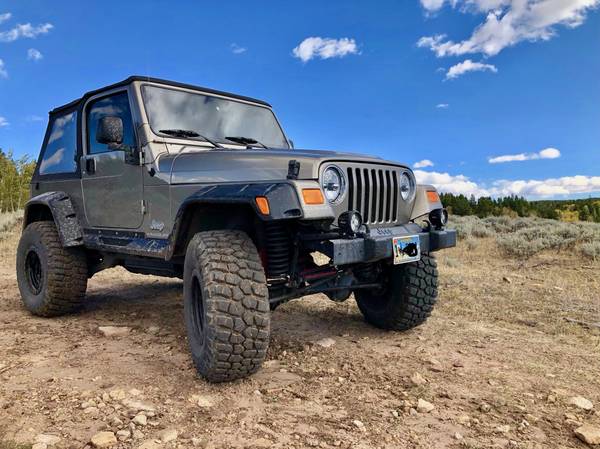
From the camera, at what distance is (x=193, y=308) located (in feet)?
11.4

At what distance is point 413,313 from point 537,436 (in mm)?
1783

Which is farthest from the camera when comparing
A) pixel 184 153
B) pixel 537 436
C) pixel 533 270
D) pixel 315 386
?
pixel 533 270

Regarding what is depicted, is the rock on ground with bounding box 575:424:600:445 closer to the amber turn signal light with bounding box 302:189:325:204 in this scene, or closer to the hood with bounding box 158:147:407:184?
the amber turn signal light with bounding box 302:189:325:204

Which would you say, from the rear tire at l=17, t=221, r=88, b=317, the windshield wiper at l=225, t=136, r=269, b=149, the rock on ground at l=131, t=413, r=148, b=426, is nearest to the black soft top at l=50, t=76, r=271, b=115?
the windshield wiper at l=225, t=136, r=269, b=149

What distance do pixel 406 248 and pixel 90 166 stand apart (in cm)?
316

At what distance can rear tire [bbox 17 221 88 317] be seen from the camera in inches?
193

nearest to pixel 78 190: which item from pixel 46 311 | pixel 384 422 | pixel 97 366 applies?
pixel 46 311

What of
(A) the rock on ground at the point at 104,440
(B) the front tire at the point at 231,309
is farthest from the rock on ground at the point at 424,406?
(A) the rock on ground at the point at 104,440

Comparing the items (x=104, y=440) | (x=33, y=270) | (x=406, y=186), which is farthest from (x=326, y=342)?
(x=33, y=270)

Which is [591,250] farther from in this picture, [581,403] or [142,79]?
[142,79]

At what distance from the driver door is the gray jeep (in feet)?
0.06

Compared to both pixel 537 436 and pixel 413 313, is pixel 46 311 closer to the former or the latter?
pixel 413 313

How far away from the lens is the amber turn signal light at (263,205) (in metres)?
2.85

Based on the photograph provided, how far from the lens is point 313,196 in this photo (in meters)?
2.95
